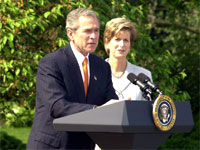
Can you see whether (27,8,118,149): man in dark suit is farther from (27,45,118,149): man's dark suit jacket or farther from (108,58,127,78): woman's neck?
(108,58,127,78): woman's neck

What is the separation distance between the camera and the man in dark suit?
4.05m

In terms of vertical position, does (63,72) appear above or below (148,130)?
above

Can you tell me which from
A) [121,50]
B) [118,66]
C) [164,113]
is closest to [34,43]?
[118,66]

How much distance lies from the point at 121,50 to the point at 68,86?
1.72 meters

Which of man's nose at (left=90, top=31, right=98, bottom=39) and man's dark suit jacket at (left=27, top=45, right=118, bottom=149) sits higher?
man's nose at (left=90, top=31, right=98, bottom=39)

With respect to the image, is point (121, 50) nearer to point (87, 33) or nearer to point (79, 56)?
point (79, 56)

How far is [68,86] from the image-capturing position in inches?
163

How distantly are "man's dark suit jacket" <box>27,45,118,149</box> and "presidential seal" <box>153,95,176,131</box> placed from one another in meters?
0.66

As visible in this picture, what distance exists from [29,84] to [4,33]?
0.97m

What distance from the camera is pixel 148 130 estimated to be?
363 cm

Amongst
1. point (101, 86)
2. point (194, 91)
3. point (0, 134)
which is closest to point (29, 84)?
point (101, 86)

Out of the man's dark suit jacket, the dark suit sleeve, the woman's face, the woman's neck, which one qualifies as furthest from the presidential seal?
the woman's neck

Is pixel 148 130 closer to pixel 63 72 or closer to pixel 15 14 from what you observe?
pixel 63 72

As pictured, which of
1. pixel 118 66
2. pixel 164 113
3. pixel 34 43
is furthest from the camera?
pixel 34 43
